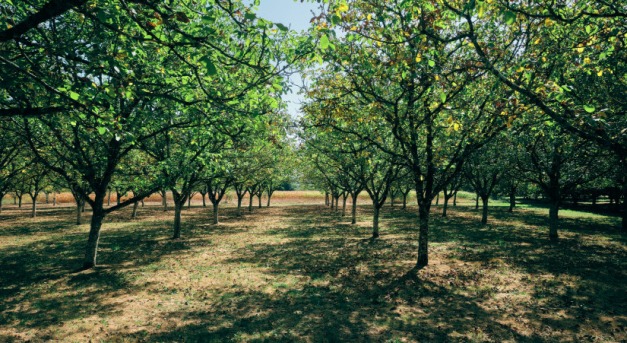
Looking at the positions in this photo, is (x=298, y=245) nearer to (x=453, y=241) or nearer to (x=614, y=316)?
(x=453, y=241)

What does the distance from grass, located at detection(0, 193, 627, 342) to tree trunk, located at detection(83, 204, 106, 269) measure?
0.66 meters

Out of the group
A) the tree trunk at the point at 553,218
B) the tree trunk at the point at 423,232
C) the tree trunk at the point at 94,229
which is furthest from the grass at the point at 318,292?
the tree trunk at the point at 553,218

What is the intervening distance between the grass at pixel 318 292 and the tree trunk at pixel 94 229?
66 centimetres

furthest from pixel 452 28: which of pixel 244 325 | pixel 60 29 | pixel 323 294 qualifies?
pixel 60 29

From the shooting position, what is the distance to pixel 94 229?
48.8 ft

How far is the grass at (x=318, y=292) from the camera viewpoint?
8586 millimetres

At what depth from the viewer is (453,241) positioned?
70.8 ft

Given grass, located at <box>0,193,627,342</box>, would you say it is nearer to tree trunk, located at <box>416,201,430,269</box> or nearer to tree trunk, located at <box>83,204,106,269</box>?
tree trunk, located at <box>416,201,430,269</box>

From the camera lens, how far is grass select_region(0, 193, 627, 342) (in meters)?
8.59

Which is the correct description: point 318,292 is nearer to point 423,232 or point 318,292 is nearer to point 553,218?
point 423,232

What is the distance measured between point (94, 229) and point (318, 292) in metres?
11.2

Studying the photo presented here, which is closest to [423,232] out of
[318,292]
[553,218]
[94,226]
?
[318,292]

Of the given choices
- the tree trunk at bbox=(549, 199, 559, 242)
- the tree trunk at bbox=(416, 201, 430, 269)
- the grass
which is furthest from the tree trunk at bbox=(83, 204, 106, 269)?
the tree trunk at bbox=(549, 199, 559, 242)

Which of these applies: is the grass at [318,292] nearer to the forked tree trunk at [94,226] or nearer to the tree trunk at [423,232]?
the tree trunk at [423,232]
